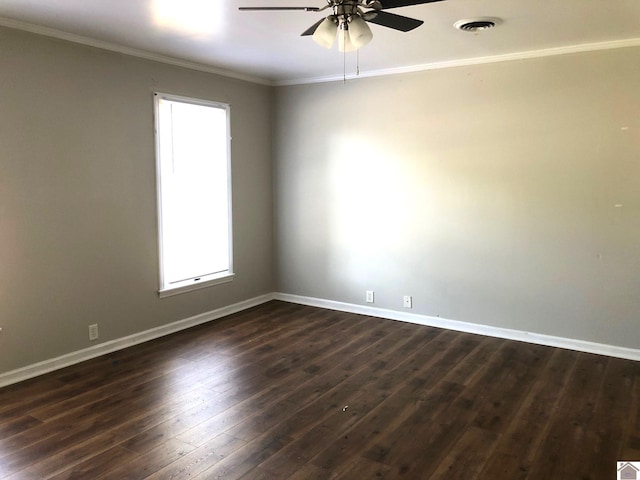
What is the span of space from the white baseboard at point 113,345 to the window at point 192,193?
0.33 metres

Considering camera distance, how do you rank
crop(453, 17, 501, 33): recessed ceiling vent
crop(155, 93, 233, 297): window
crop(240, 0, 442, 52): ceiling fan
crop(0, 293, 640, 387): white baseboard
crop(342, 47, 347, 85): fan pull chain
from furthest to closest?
crop(155, 93, 233, 297): window, crop(342, 47, 347, 85): fan pull chain, crop(0, 293, 640, 387): white baseboard, crop(453, 17, 501, 33): recessed ceiling vent, crop(240, 0, 442, 52): ceiling fan

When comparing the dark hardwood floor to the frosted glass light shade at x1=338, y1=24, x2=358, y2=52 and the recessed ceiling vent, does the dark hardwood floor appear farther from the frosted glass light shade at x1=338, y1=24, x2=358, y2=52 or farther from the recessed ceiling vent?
the recessed ceiling vent

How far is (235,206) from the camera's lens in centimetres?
548

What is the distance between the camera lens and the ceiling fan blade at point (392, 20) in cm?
245

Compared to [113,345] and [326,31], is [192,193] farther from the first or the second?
[326,31]

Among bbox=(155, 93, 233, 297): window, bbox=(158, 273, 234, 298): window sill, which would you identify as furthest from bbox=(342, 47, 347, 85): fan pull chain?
bbox=(158, 273, 234, 298): window sill

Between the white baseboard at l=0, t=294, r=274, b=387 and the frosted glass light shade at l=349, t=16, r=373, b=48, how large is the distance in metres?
3.27

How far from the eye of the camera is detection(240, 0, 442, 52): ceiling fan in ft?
7.63

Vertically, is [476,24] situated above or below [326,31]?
above

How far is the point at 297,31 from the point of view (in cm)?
367

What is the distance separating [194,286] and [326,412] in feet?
7.60

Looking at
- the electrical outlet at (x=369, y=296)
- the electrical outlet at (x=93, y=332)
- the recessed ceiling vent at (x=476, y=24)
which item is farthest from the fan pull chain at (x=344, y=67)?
the electrical outlet at (x=93, y=332)

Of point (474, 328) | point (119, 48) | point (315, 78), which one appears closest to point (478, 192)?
point (474, 328)

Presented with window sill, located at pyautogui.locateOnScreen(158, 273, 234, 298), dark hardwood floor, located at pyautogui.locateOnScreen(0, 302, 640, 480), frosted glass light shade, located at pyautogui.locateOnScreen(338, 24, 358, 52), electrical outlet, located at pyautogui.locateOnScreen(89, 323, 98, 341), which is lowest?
dark hardwood floor, located at pyautogui.locateOnScreen(0, 302, 640, 480)
